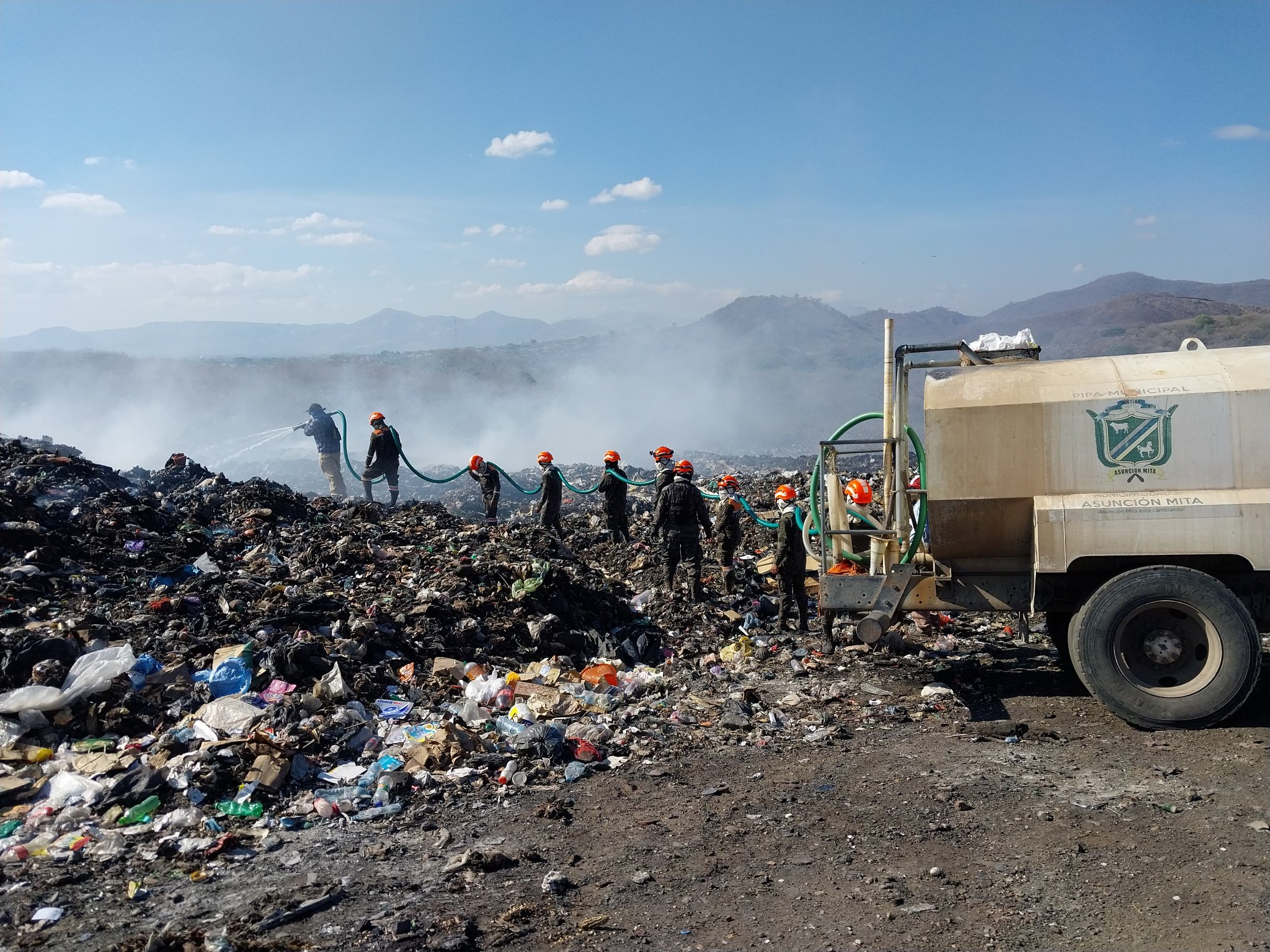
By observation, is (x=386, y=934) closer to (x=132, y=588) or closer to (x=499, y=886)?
(x=499, y=886)

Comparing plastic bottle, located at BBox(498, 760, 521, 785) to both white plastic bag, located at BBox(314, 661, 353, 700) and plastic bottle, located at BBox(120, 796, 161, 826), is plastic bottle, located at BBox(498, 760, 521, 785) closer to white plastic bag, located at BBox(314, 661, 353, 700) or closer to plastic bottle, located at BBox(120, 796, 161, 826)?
white plastic bag, located at BBox(314, 661, 353, 700)

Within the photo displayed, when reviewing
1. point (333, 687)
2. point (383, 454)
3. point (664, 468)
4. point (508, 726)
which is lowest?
point (508, 726)

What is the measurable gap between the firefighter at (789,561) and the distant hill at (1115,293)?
50171 millimetres

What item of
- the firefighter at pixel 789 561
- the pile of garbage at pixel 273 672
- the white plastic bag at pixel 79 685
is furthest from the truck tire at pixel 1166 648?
the white plastic bag at pixel 79 685

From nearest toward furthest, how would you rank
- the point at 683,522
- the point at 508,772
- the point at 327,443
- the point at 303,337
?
the point at 508,772, the point at 683,522, the point at 327,443, the point at 303,337

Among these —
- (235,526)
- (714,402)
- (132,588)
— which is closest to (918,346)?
(132,588)

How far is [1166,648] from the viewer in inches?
228

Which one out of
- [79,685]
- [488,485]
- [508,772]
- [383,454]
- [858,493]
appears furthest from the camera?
[383,454]

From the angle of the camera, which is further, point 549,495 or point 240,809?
point 549,495

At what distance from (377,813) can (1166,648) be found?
492cm

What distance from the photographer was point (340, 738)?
600 cm

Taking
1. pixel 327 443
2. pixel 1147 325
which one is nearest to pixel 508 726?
pixel 327 443

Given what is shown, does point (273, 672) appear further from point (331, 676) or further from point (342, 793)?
point (342, 793)

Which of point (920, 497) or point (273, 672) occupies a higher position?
point (920, 497)
